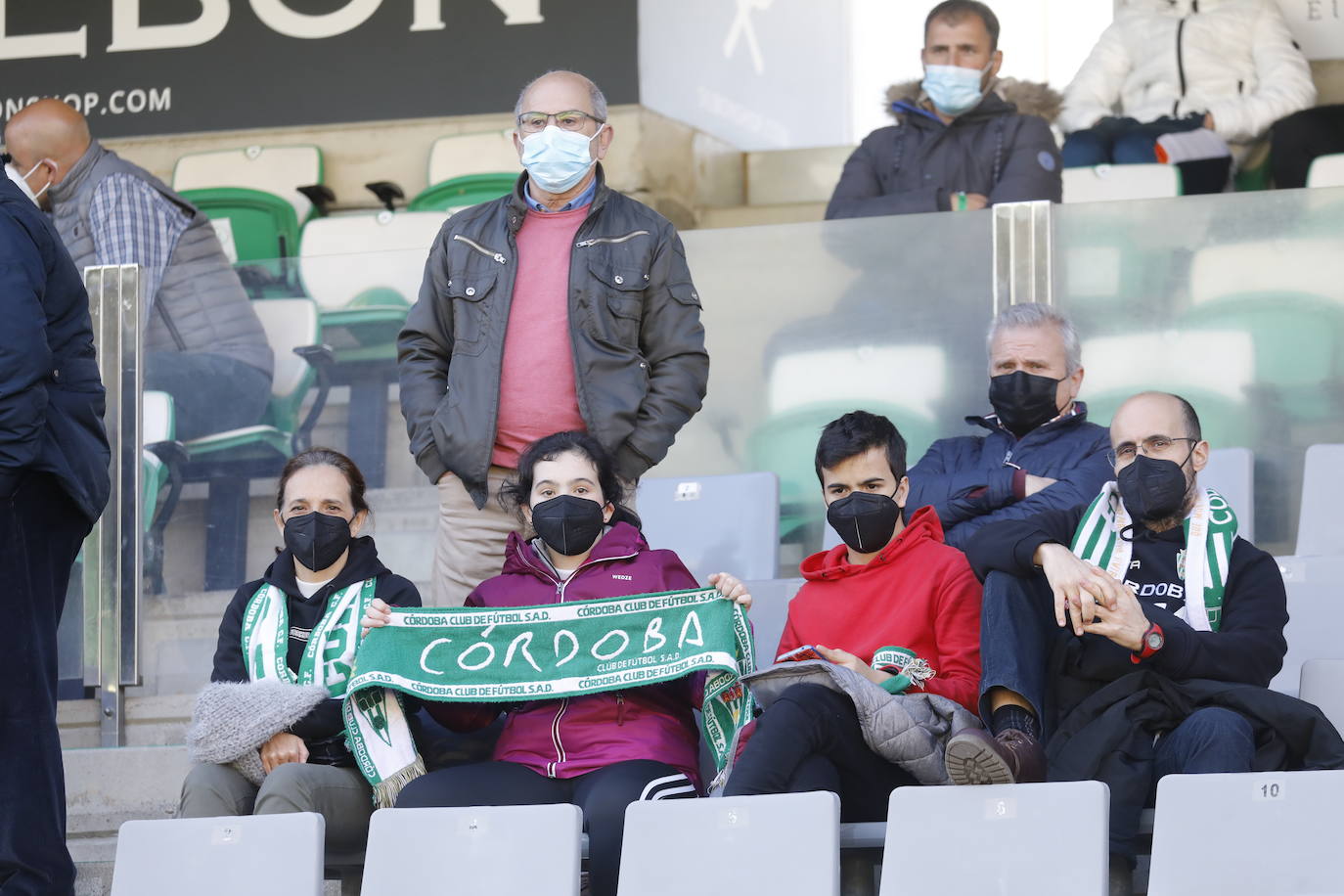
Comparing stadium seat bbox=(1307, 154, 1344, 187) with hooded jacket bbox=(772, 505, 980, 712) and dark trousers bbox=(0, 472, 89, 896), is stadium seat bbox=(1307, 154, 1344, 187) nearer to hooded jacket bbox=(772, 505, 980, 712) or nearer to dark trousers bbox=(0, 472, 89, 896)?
hooded jacket bbox=(772, 505, 980, 712)

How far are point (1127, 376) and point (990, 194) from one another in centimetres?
83

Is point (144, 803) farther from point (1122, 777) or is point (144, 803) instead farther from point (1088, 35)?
point (1088, 35)

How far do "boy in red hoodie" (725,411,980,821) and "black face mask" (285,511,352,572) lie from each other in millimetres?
999

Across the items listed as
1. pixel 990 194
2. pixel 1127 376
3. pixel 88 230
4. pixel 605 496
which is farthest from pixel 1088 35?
pixel 605 496

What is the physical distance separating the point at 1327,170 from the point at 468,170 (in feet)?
11.1

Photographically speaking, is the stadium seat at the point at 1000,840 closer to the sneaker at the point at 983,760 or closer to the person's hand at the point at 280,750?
the sneaker at the point at 983,760

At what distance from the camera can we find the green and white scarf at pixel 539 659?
4.13m

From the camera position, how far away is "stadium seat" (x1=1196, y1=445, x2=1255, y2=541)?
5168 millimetres

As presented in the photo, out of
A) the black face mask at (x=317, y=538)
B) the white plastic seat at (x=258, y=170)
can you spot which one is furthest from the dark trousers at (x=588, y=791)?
the white plastic seat at (x=258, y=170)

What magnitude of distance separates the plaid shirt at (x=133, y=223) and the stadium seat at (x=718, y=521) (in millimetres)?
1654

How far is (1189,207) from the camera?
5.57m

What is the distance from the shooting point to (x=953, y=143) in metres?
6.17

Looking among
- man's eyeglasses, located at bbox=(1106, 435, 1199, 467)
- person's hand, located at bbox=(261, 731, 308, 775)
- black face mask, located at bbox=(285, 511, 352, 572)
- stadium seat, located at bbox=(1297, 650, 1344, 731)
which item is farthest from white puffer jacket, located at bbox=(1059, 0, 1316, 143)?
person's hand, located at bbox=(261, 731, 308, 775)

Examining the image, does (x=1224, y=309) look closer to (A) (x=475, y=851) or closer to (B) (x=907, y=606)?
(B) (x=907, y=606)
